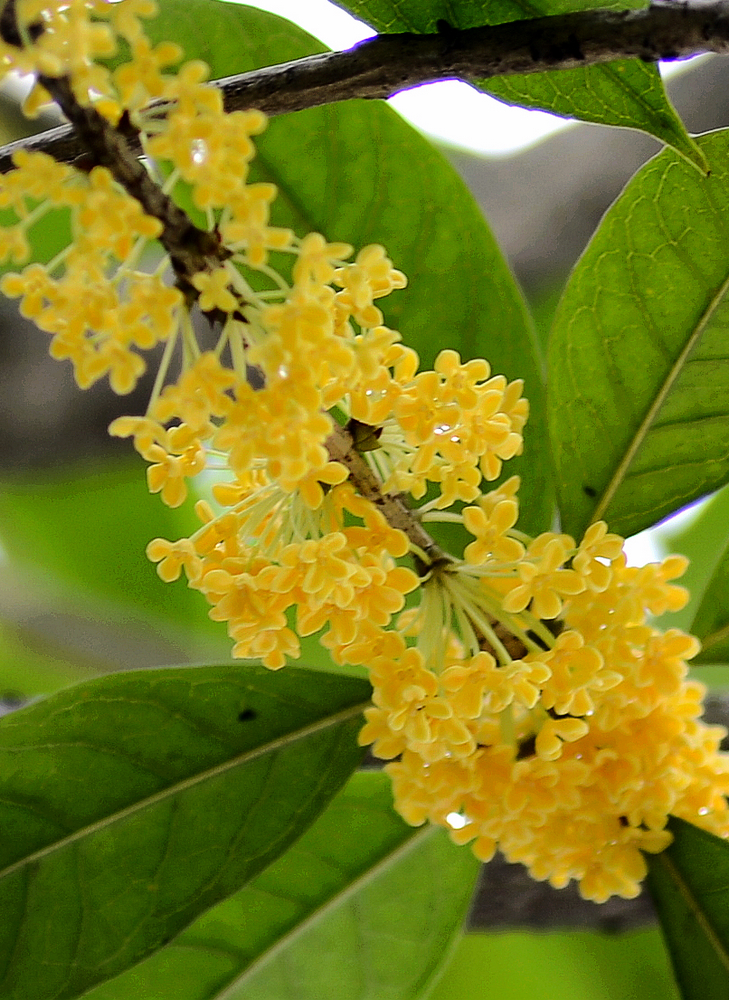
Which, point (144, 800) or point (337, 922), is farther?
point (337, 922)

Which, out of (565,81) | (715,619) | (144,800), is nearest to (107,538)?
(144,800)

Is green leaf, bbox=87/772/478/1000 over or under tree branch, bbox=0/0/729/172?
under

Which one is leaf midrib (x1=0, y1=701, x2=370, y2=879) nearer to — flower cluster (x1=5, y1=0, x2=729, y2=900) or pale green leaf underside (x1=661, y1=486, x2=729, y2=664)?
flower cluster (x1=5, y1=0, x2=729, y2=900)

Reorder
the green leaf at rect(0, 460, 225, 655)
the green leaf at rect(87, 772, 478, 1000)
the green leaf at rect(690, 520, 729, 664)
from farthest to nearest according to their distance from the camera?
1. the green leaf at rect(0, 460, 225, 655)
2. the green leaf at rect(87, 772, 478, 1000)
3. the green leaf at rect(690, 520, 729, 664)

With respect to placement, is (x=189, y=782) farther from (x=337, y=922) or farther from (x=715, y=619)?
(x=715, y=619)

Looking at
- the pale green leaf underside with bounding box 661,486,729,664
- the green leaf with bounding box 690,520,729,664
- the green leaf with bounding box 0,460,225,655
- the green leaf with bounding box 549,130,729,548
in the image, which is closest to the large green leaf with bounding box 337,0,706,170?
the green leaf with bounding box 549,130,729,548

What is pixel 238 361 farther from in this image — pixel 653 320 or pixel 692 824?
pixel 692 824

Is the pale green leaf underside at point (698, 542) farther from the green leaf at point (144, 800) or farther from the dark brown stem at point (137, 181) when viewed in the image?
the dark brown stem at point (137, 181)
